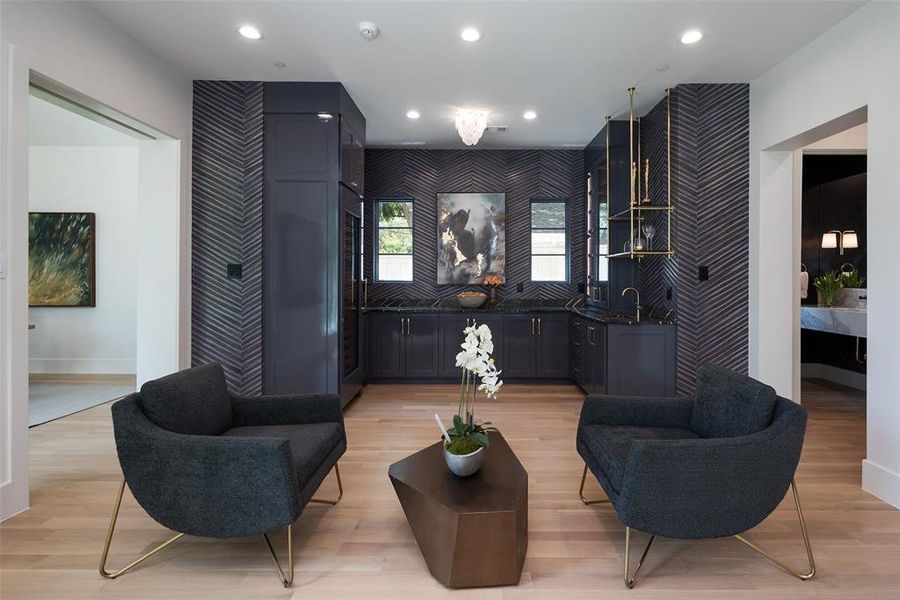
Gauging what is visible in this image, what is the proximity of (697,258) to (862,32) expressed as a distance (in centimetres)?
190

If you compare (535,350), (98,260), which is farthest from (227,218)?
(535,350)

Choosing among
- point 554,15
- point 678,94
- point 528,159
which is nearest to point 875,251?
point 678,94

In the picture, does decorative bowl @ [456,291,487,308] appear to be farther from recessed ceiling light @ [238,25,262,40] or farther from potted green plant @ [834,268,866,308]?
potted green plant @ [834,268,866,308]

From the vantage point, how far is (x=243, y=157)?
4.30 metres

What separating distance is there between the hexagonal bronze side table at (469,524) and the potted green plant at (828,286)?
5.21m

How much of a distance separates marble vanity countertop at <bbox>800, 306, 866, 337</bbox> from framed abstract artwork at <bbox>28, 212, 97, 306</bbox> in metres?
8.43

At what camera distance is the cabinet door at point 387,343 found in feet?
19.4

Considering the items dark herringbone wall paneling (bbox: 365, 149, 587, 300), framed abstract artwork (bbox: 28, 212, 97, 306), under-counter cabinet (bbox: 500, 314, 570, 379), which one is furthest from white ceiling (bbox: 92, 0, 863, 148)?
framed abstract artwork (bbox: 28, 212, 97, 306)

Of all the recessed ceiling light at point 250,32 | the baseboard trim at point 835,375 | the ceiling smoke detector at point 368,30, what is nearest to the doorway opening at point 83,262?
the recessed ceiling light at point 250,32

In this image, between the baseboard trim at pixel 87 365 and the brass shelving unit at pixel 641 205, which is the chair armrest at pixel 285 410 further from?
the baseboard trim at pixel 87 365

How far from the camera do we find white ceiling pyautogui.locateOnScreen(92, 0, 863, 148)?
10.1 ft

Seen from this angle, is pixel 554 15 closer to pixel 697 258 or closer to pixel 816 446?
pixel 697 258

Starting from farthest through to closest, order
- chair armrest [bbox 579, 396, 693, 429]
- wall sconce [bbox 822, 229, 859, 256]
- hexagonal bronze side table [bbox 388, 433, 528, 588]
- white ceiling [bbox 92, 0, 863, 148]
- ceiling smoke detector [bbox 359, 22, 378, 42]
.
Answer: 1. wall sconce [bbox 822, 229, 859, 256]
2. ceiling smoke detector [bbox 359, 22, 378, 42]
3. white ceiling [bbox 92, 0, 863, 148]
4. chair armrest [bbox 579, 396, 693, 429]
5. hexagonal bronze side table [bbox 388, 433, 528, 588]

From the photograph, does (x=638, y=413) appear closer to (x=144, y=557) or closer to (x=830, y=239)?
(x=144, y=557)
